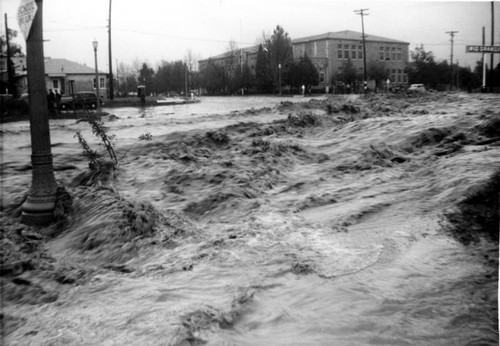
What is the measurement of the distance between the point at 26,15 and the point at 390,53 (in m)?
3.51

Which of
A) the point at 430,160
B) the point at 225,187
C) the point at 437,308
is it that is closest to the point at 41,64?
A: the point at 225,187

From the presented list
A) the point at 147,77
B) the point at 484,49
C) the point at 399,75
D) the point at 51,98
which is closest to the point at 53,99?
the point at 51,98

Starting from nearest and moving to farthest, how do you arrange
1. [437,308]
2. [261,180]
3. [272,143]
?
[437,308] → [261,180] → [272,143]

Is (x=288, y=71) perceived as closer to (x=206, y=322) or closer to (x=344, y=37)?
(x=344, y=37)

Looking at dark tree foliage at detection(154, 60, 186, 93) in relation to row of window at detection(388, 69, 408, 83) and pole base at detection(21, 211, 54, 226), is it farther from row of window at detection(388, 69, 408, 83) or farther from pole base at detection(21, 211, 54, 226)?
pole base at detection(21, 211, 54, 226)

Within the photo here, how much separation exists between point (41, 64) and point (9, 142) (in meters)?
7.69

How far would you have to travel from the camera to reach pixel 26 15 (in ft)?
12.3

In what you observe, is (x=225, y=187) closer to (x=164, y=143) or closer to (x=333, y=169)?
(x=333, y=169)

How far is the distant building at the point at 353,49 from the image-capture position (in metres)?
4.38

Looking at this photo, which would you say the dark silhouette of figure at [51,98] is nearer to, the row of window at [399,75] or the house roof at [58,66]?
the house roof at [58,66]

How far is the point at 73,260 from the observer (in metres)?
3.70

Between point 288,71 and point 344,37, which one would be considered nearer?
point 344,37

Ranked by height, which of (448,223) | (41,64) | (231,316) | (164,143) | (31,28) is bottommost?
(231,316)

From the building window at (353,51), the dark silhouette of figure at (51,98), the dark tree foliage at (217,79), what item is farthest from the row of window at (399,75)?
the dark silhouette of figure at (51,98)
